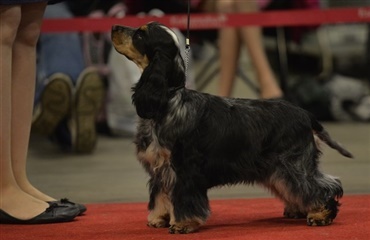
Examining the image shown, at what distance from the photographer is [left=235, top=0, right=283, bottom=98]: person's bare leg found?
4773mm

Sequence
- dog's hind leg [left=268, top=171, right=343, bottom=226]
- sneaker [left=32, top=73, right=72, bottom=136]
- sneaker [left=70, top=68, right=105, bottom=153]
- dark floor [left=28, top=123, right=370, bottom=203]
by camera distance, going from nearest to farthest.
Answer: dog's hind leg [left=268, top=171, right=343, bottom=226] < dark floor [left=28, top=123, right=370, bottom=203] < sneaker [left=32, top=73, right=72, bottom=136] < sneaker [left=70, top=68, right=105, bottom=153]

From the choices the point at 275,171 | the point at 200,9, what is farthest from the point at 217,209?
the point at 200,9

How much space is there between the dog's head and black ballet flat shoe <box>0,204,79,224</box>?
55cm

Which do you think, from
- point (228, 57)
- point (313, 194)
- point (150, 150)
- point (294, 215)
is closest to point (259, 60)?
point (228, 57)

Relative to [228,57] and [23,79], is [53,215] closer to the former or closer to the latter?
[23,79]

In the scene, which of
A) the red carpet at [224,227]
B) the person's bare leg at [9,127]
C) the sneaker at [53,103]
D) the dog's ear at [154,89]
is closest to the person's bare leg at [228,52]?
the sneaker at [53,103]

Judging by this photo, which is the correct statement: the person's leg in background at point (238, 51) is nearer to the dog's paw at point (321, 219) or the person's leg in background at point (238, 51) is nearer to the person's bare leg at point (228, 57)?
the person's bare leg at point (228, 57)

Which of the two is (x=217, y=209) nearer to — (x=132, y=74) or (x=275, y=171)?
(x=275, y=171)

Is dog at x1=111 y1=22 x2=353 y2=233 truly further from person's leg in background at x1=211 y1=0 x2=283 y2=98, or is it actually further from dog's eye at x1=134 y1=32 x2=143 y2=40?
person's leg in background at x1=211 y1=0 x2=283 y2=98

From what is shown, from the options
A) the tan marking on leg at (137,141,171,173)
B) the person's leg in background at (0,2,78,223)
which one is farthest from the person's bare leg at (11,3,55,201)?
the tan marking on leg at (137,141,171,173)

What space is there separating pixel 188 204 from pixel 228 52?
2.51 metres

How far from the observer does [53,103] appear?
473 centimetres

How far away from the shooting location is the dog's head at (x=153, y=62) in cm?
256

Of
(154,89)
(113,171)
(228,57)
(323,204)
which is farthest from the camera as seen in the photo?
(228,57)
